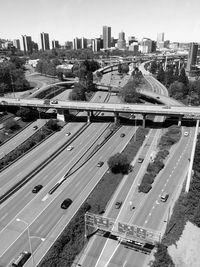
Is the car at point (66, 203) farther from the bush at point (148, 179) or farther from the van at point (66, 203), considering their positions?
the bush at point (148, 179)

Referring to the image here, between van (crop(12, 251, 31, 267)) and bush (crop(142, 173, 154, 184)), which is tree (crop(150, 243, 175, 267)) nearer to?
Result: bush (crop(142, 173, 154, 184))

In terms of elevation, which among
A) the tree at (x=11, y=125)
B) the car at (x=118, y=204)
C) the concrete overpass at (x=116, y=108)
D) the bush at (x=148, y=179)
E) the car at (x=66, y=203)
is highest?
the concrete overpass at (x=116, y=108)

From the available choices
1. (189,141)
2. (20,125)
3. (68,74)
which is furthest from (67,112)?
(68,74)

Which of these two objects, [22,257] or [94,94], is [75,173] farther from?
[94,94]

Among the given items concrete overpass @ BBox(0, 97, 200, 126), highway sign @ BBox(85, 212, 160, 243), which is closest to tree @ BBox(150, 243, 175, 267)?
highway sign @ BBox(85, 212, 160, 243)

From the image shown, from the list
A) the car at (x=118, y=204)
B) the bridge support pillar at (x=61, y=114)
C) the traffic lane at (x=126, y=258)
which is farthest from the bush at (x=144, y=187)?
the bridge support pillar at (x=61, y=114)

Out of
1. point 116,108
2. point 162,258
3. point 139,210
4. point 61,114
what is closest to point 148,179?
point 139,210

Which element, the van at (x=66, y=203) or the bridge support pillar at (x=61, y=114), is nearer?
the van at (x=66, y=203)
